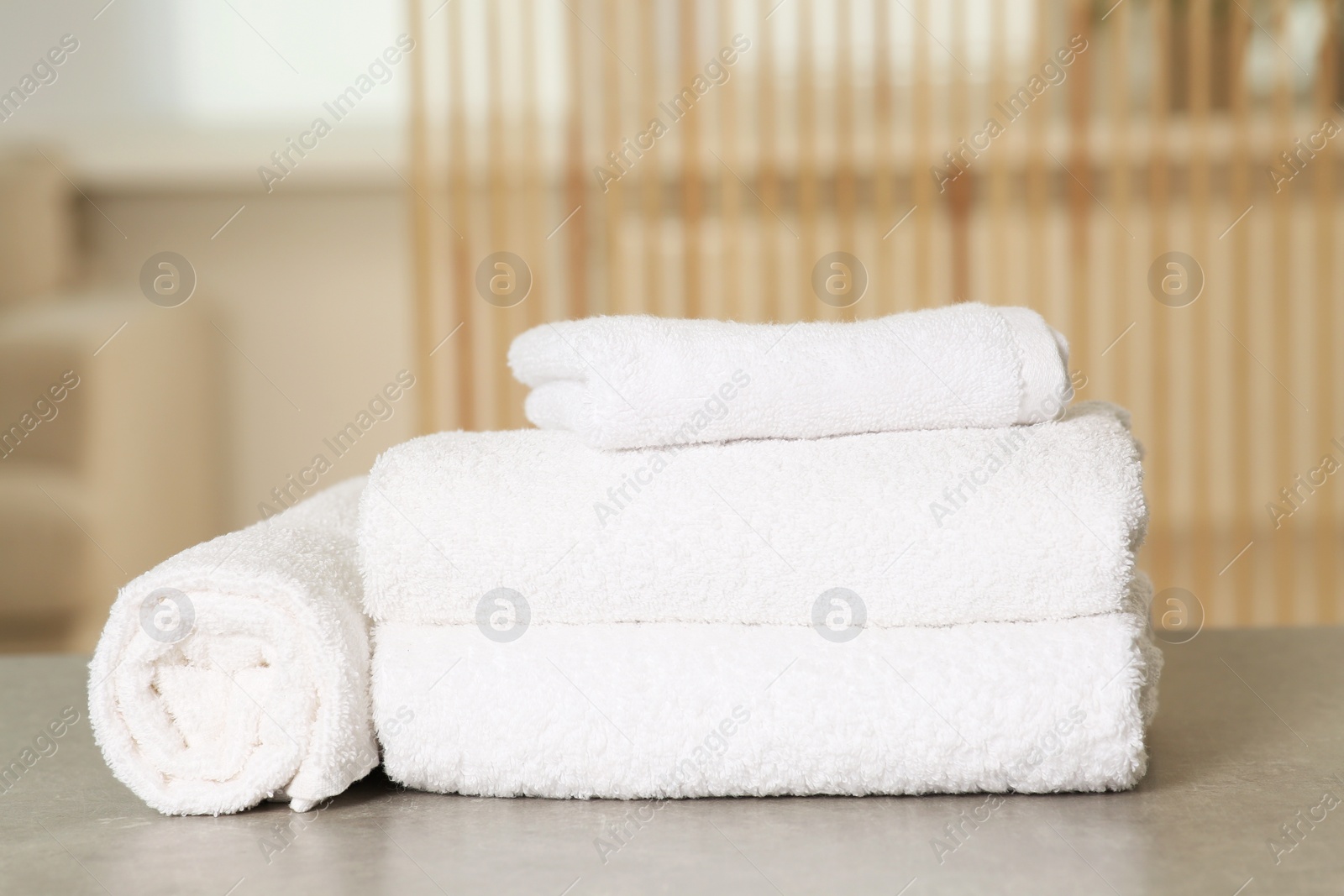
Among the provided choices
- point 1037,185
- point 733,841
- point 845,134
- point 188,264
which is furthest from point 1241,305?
point 188,264

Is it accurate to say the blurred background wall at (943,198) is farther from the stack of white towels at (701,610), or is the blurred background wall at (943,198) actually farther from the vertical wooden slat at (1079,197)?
the stack of white towels at (701,610)

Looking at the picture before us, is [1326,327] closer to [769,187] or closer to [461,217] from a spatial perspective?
[769,187]

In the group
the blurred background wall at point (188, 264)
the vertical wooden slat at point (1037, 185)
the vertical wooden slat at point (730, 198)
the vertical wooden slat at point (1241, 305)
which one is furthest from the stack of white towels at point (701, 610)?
the blurred background wall at point (188, 264)

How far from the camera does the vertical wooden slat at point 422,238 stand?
1653 millimetres

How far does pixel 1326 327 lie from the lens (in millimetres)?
1699

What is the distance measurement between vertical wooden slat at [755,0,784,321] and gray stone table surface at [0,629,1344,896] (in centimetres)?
108

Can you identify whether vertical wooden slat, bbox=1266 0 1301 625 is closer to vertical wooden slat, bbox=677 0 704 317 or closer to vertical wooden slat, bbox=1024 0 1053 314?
vertical wooden slat, bbox=1024 0 1053 314

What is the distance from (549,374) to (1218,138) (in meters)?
1.42

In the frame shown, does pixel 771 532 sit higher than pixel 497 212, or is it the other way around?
pixel 497 212

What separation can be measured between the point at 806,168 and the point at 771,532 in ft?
3.85

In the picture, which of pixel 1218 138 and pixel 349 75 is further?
pixel 349 75

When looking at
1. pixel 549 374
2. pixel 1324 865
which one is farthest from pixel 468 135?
pixel 1324 865

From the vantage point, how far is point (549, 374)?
2.12 feet

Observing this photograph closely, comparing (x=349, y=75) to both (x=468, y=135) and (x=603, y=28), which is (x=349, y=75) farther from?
(x=603, y=28)
